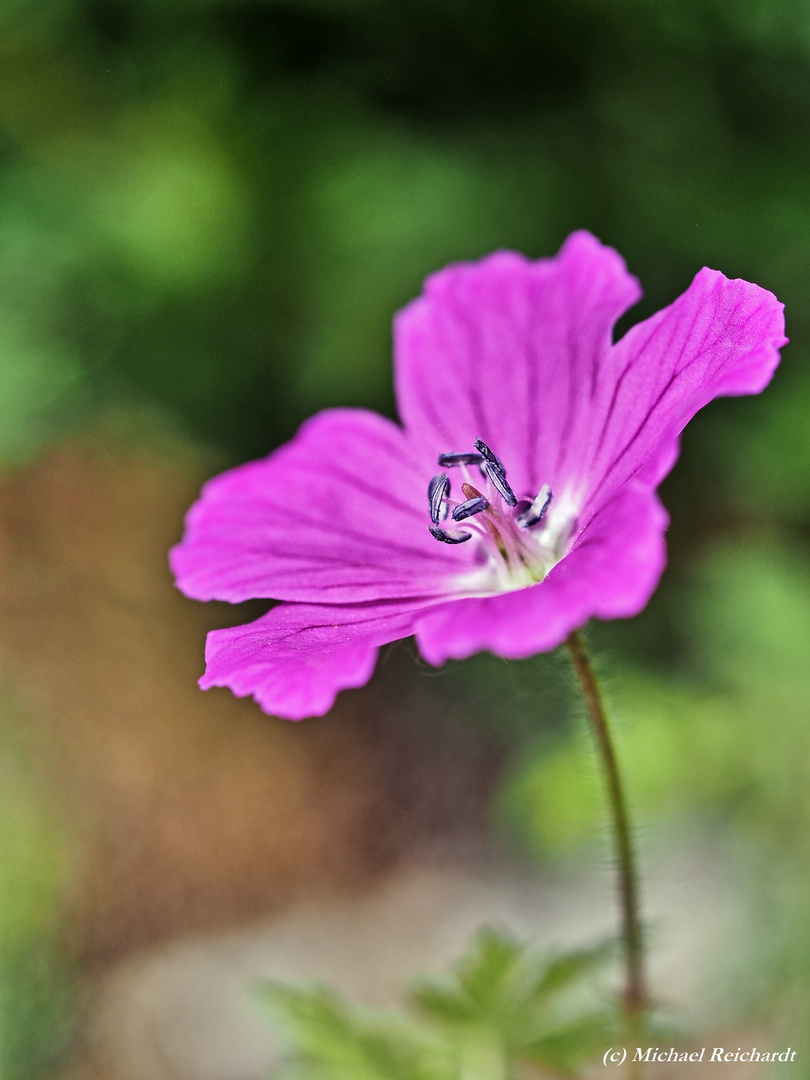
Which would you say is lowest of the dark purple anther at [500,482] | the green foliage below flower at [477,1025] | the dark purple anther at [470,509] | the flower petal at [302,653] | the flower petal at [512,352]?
the green foliage below flower at [477,1025]

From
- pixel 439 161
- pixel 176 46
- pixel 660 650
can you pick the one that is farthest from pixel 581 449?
pixel 176 46

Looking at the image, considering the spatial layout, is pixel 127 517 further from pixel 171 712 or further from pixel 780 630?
pixel 780 630

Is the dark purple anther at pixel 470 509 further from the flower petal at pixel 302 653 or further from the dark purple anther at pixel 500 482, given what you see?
the flower petal at pixel 302 653

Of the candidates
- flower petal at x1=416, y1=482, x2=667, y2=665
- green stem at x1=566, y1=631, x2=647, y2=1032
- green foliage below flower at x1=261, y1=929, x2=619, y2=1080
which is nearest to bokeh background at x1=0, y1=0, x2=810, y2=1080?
green foliage below flower at x1=261, y1=929, x2=619, y2=1080

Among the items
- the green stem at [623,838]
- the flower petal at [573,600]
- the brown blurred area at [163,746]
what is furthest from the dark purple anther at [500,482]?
the brown blurred area at [163,746]

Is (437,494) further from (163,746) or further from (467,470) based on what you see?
(163,746)
